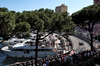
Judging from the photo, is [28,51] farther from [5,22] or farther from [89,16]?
[89,16]

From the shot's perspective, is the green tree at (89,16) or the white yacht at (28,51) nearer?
the green tree at (89,16)

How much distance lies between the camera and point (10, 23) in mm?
8734

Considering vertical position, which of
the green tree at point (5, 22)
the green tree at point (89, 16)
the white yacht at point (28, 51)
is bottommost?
the white yacht at point (28, 51)

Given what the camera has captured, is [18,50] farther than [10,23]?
Yes

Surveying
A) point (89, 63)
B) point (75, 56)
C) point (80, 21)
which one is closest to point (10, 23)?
point (75, 56)

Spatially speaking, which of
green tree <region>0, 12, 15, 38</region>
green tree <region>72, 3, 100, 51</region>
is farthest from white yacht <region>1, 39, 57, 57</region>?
green tree <region>0, 12, 15, 38</region>

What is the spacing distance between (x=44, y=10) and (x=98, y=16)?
29.2ft

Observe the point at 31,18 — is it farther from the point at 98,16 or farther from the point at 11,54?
the point at 98,16

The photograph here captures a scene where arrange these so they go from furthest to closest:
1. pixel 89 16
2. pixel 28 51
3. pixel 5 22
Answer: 1. pixel 28 51
2. pixel 89 16
3. pixel 5 22

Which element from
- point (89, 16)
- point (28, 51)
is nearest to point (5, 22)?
point (28, 51)

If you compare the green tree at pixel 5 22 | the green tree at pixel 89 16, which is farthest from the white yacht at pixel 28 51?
the green tree at pixel 5 22

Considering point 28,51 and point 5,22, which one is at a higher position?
point 5,22

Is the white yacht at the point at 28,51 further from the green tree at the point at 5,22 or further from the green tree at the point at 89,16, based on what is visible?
the green tree at the point at 5,22

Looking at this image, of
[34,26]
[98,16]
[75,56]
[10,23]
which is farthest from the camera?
[98,16]
